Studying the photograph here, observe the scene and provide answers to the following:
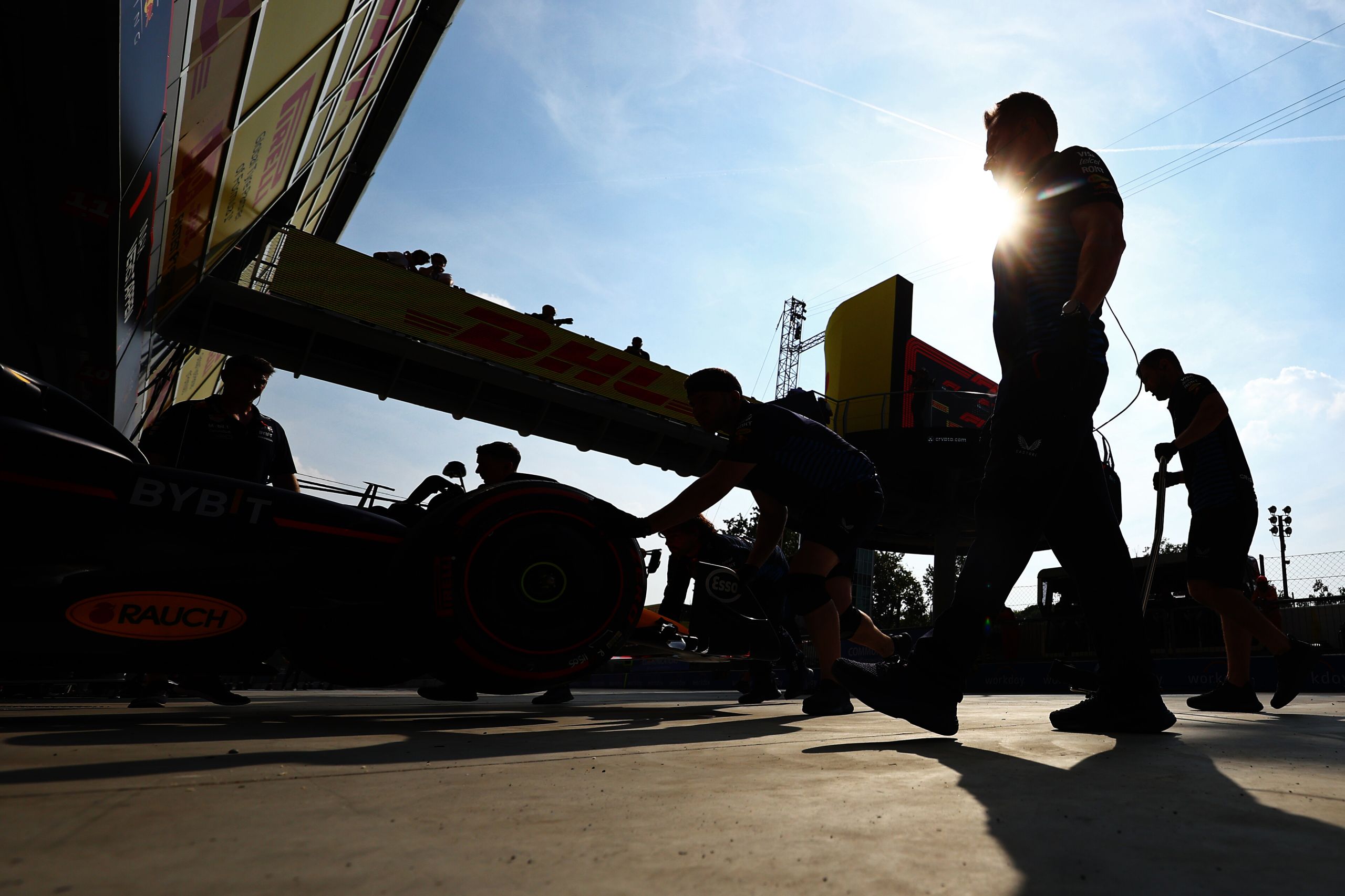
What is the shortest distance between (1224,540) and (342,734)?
398cm

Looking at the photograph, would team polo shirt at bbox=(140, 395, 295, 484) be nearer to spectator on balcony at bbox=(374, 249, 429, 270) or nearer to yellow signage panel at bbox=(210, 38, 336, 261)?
yellow signage panel at bbox=(210, 38, 336, 261)

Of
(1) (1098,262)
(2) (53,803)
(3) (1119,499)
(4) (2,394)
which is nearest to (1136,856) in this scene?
(2) (53,803)

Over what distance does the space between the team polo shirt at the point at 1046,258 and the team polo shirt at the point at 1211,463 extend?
6.24 feet

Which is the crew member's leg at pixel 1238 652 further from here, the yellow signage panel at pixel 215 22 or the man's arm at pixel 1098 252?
the yellow signage panel at pixel 215 22

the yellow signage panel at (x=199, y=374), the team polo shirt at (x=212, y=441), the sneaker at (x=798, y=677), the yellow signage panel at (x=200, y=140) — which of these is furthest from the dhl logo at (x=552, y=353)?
the sneaker at (x=798, y=677)

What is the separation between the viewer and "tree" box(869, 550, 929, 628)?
2347 inches

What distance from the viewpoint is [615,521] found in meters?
3.02

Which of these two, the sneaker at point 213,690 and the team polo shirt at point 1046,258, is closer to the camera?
the team polo shirt at point 1046,258

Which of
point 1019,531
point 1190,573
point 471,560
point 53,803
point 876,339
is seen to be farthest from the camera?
point 876,339

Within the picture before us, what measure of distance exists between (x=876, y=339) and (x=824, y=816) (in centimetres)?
2633

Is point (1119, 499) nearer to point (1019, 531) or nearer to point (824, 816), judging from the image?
point (1019, 531)

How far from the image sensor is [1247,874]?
0.82 meters

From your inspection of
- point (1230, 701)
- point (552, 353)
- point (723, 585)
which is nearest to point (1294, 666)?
point (1230, 701)

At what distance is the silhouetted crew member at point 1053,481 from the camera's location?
2.38 metres
